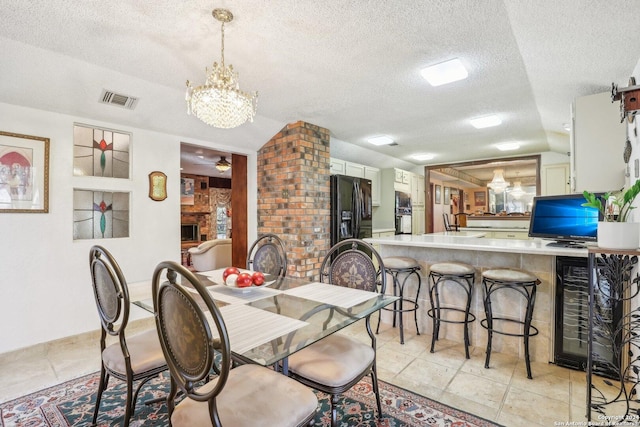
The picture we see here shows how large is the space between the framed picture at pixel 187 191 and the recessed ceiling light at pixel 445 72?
7856 millimetres

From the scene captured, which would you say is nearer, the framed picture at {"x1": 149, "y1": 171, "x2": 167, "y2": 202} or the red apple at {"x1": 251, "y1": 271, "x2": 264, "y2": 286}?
the red apple at {"x1": 251, "y1": 271, "x2": 264, "y2": 286}

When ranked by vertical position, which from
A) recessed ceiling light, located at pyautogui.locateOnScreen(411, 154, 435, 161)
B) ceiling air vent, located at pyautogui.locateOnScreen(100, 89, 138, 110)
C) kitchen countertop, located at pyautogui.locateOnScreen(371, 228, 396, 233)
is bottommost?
kitchen countertop, located at pyautogui.locateOnScreen(371, 228, 396, 233)

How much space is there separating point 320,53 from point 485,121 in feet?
8.74

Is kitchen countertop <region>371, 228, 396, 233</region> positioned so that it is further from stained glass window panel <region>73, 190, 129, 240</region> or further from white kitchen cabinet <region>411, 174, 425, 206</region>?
stained glass window panel <region>73, 190, 129, 240</region>

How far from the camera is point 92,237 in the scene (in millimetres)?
3006

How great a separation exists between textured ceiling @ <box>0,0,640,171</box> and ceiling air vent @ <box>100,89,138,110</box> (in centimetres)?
6

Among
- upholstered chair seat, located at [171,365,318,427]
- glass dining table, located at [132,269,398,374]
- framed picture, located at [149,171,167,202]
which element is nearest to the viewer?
upholstered chair seat, located at [171,365,318,427]

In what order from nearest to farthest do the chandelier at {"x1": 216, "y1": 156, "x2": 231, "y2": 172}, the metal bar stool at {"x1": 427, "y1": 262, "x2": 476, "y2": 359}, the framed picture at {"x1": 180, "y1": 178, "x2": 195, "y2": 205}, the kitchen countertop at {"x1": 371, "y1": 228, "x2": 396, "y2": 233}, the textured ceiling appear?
1. the textured ceiling
2. the metal bar stool at {"x1": 427, "y1": 262, "x2": 476, "y2": 359}
3. the kitchen countertop at {"x1": 371, "y1": 228, "x2": 396, "y2": 233}
4. the chandelier at {"x1": 216, "y1": 156, "x2": 231, "y2": 172}
5. the framed picture at {"x1": 180, "y1": 178, "x2": 195, "y2": 205}

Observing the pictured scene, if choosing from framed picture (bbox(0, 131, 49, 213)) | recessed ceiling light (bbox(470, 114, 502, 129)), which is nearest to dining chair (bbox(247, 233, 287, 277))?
framed picture (bbox(0, 131, 49, 213))

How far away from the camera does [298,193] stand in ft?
12.8

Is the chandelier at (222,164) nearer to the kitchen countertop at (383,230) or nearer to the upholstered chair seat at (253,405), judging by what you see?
the kitchen countertop at (383,230)

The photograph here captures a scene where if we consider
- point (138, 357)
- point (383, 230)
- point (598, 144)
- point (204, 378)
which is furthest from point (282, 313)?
point (383, 230)

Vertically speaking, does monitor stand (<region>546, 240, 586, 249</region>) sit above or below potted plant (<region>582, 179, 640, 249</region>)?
below

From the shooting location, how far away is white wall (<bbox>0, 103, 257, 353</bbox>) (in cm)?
253
